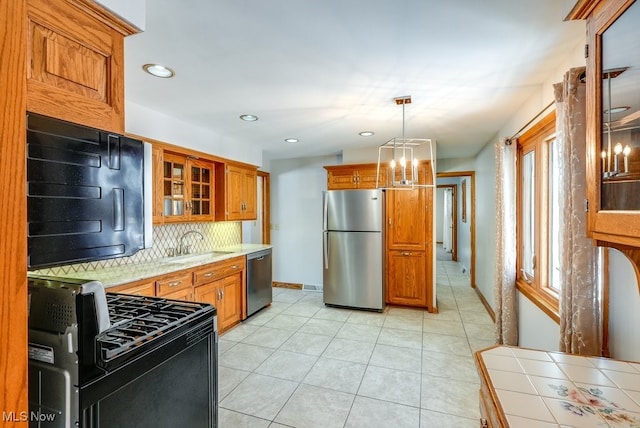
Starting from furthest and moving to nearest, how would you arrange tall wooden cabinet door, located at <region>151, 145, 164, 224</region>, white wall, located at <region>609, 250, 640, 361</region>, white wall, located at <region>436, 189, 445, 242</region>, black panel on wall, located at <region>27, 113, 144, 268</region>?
1. white wall, located at <region>436, 189, 445, 242</region>
2. tall wooden cabinet door, located at <region>151, 145, 164, 224</region>
3. white wall, located at <region>609, 250, 640, 361</region>
4. black panel on wall, located at <region>27, 113, 144, 268</region>

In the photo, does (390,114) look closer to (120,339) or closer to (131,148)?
(131,148)

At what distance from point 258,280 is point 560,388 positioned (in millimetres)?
3506

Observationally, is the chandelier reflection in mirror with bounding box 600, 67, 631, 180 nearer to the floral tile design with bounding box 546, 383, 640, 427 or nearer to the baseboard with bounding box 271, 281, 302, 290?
the floral tile design with bounding box 546, 383, 640, 427

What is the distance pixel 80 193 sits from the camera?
917mm

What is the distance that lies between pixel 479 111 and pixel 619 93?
2.17 meters

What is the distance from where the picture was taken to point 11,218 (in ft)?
1.98

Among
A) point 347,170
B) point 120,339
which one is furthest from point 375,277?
point 120,339

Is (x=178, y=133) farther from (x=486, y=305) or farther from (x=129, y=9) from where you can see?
(x=486, y=305)

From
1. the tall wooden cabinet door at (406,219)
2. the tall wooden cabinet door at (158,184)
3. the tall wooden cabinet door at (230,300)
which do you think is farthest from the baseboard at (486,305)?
the tall wooden cabinet door at (158,184)

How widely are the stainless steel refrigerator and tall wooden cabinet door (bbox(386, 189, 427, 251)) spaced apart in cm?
22

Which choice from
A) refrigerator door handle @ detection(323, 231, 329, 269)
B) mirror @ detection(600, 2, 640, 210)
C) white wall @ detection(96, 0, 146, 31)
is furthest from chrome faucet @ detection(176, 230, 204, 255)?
mirror @ detection(600, 2, 640, 210)

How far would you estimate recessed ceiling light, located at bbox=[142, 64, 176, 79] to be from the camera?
6.64 feet

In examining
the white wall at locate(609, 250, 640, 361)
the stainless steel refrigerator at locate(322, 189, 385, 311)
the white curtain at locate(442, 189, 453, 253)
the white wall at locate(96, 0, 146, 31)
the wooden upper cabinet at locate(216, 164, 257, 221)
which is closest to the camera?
the white wall at locate(96, 0, 146, 31)

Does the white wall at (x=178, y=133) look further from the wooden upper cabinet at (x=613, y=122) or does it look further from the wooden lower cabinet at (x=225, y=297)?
the wooden upper cabinet at (x=613, y=122)
